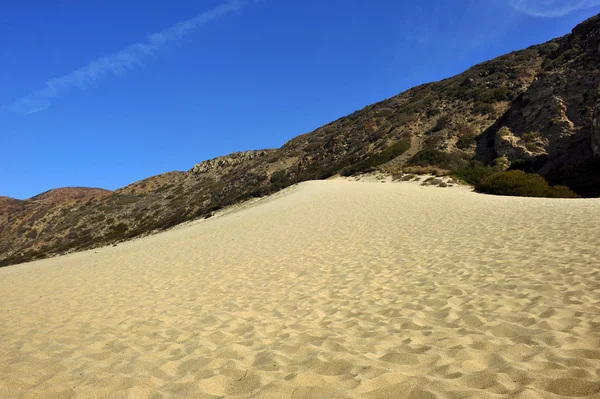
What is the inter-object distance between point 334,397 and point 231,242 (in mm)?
12698

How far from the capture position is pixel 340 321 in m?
5.23

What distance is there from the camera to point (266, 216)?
2073 cm

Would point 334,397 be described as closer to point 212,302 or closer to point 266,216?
point 212,302

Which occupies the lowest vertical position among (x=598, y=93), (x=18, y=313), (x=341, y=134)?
(x=18, y=313)

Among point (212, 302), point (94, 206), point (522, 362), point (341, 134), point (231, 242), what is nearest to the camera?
point (522, 362)

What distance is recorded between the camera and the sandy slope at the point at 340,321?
334cm

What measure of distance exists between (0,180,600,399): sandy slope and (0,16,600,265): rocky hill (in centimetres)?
1751

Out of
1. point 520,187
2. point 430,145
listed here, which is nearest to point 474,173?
point 520,187

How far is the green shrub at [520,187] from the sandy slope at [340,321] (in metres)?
8.28

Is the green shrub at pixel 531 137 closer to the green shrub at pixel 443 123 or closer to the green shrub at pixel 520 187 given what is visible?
the green shrub at pixel 520 187

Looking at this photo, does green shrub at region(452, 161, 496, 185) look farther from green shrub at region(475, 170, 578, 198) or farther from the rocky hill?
green shrub at region(475, 170, 578, 198)

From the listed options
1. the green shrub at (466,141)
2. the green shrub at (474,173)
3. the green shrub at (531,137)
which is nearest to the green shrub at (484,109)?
the green shrub at (466,141)

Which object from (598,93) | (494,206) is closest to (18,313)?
(494,206)

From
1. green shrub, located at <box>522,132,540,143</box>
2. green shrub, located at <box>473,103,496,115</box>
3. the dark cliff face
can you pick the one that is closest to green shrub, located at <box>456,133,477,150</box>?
the dark cliff face
